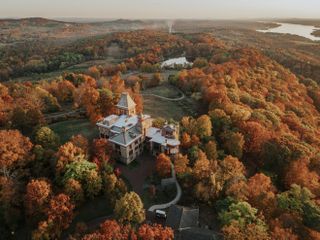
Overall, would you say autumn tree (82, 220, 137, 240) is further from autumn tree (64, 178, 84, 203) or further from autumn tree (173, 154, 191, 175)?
autumn tree (173, 154, 191, 175)

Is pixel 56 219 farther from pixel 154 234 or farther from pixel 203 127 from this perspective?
pixel 203 127

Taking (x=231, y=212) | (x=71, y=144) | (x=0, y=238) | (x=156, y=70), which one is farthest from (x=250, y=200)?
(x=156, y=70)

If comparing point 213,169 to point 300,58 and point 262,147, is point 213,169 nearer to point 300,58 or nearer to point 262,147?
point 262,147

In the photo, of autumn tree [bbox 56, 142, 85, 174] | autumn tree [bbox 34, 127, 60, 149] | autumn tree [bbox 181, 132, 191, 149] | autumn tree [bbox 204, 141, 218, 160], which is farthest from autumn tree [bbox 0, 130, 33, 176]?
autumn tree [bbox 204, 141, 218, 160]

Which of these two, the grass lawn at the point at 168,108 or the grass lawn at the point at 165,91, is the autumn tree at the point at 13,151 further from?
the grass lawn at the point at 165,91

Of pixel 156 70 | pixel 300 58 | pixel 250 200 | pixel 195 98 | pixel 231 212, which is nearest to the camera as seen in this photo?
pixel 231 212
